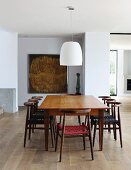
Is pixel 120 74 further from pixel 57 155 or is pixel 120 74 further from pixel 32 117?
pixel 57 155

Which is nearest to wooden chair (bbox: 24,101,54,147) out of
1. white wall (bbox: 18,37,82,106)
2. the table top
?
the table top

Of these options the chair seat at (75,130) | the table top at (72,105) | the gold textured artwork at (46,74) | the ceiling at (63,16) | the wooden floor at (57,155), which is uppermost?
the ceiling at (63,16)

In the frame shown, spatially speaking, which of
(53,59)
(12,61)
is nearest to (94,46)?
(53,59)

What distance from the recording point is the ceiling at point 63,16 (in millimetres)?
5266

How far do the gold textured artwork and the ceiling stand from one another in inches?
56.3

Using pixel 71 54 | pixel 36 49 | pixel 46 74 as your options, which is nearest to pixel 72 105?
pixel 71 54

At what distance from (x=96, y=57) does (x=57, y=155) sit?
4.85 meters

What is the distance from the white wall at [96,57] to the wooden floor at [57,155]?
3095 mm

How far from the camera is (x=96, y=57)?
28.1 feet

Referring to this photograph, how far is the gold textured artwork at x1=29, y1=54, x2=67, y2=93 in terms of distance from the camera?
995 cm

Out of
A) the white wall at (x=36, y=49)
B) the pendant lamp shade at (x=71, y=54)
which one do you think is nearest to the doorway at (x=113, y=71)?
the white wall at (x=36, y=49)

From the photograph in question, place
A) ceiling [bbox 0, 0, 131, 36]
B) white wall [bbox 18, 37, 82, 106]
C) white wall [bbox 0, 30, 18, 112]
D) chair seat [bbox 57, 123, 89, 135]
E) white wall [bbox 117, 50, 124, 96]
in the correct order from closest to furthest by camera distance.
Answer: chair seat [bbox 57, 123, 89, 135] → ceiling [bbox 0, 0, 131, 36] → white wall [bbox 0, 30, 18, 112] → white wall [bbox 18, 37, 82, 106] → white wall [bbox 117, 50, 124, 96]

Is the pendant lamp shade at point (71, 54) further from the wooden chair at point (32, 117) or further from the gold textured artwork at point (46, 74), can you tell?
the gold textured artwork at point (46, 74)

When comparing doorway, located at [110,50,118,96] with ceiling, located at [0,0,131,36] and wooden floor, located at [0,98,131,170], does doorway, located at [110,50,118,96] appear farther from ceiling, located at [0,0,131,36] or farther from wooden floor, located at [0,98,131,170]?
wooden floor, located at [0,98,131,170]
